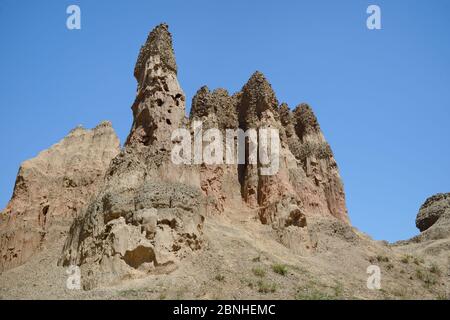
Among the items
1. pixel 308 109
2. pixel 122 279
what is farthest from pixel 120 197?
pixel 308 109

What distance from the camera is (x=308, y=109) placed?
47.6m

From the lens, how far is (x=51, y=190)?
4075cm

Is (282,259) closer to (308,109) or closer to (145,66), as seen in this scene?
(145,66)

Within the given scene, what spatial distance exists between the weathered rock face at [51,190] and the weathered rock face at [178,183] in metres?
8.88

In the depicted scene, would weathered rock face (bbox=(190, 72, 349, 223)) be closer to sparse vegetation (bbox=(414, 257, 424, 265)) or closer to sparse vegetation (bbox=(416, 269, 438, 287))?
sparse vegetation (bbox=(414, 257, 424, 265))

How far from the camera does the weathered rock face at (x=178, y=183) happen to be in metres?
25.1

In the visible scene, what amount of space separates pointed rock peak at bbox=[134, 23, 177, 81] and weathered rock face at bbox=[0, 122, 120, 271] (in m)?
9.87

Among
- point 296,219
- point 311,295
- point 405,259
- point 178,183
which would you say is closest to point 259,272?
point 311,295

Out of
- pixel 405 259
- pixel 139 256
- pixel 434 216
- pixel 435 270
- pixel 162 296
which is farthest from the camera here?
pixel 434 216

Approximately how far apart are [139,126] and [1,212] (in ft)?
47.0

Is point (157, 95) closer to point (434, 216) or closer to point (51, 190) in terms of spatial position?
point (51, 190)

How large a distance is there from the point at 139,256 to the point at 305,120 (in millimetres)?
25190

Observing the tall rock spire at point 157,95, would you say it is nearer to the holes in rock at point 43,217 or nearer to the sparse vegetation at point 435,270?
the holes in rock at point 43,217

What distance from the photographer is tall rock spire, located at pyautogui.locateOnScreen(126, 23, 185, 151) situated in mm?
30609
